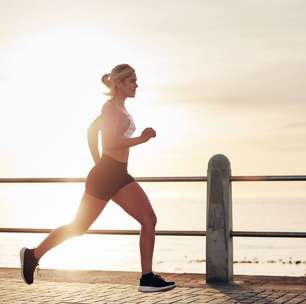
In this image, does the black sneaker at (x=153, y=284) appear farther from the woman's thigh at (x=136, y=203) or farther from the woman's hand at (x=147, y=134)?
the woman's hand at (x=147, y=134)

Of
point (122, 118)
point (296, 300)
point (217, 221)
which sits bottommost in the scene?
point (296, 300)

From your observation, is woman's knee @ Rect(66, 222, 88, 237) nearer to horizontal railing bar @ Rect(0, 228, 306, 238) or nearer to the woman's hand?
the woman's hand

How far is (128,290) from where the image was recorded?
9.56 meters

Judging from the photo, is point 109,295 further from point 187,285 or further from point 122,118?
point 122,118

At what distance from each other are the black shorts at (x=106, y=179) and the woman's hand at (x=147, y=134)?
0.43m

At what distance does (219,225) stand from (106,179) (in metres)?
2.65

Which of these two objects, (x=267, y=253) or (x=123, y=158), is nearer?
(x=123, y=158)

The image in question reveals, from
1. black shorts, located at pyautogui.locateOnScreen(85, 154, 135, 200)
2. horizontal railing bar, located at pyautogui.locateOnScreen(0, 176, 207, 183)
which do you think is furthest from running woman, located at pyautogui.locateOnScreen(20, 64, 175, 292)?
horizontal railing bar, located at pyautogui.locateOnScreen(0, 176, 207, 183)

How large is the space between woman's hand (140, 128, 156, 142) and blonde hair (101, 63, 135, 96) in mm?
633

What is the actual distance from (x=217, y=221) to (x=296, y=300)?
1948mm

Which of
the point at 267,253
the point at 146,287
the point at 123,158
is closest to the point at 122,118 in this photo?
the point at 123,158

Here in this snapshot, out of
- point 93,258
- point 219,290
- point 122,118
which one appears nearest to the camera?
point 122,118

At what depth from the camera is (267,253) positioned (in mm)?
140875

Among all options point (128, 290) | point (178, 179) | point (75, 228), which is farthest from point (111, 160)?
point (178, 179)
